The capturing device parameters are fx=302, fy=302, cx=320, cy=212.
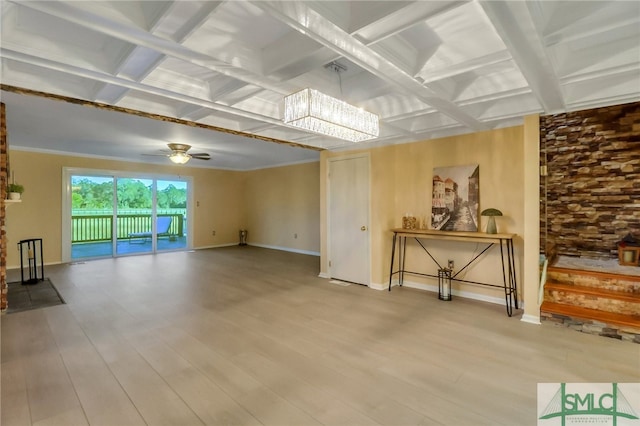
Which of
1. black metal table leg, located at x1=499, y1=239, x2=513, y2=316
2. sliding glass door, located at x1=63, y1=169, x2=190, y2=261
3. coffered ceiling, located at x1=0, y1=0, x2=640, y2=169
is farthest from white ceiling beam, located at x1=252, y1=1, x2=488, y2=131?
sliding glass door, located at x1=63, y1=169, x2=190, y2=261

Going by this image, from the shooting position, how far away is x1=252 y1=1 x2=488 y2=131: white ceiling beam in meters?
1.49

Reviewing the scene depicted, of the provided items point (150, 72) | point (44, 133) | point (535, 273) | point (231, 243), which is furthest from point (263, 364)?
point (231, 243)

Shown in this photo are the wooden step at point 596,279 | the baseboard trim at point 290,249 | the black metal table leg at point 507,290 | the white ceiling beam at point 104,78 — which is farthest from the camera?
the baseboard trim at point 290,249

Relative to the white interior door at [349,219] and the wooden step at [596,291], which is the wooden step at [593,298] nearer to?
Result: the wooden step at [596,291]

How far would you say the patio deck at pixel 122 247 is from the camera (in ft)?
22.9

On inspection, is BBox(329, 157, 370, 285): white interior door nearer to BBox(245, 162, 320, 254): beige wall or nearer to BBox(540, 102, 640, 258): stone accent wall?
BBox(540, 102, 640, 258): stone accent wall

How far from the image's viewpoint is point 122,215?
744 cm

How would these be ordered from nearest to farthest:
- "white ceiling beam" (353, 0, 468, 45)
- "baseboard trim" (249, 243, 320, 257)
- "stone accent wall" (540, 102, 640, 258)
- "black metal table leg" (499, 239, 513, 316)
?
1. "white ceiling beam" (353, 0, 468, 45)
2. "black metal table leg" (499, 239, 513, 316)
3. "stone accent wall" (540, 102, 640, 258)
4. "baseboard trim" (249, 243, 320, 257)

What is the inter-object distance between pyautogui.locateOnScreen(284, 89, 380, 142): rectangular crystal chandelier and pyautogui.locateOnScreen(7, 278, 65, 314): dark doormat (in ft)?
13.1

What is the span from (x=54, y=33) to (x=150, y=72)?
0.57 metres

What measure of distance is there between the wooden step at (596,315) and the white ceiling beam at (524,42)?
219 cm

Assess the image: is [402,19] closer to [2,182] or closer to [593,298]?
[593,298]

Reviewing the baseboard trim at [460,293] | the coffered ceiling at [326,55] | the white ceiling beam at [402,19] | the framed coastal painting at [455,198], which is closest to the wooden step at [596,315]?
the baseboard trim at [460,293]

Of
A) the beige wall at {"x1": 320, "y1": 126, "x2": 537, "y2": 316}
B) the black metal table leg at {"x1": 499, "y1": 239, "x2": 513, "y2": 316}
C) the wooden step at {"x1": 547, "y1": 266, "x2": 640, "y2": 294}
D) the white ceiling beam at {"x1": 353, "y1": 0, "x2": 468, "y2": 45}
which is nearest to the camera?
the white ceiling beam at {"x1": 353, "y1": 0, "x2": 468, "y2": 45}
